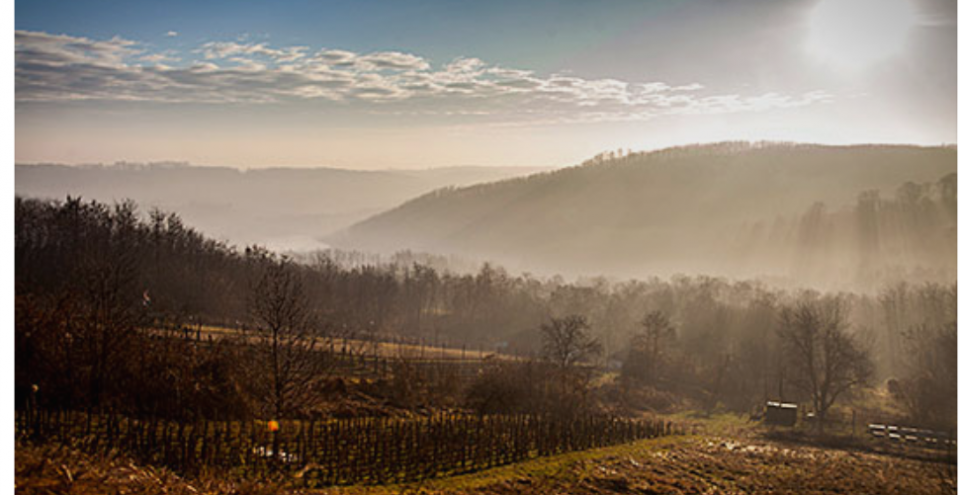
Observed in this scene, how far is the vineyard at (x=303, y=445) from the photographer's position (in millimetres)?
Result: 10406

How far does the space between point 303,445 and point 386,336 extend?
2951 centimetres

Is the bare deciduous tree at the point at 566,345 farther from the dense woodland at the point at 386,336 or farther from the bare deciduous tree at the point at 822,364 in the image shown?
the bare deciduous tree at the point at 822,364

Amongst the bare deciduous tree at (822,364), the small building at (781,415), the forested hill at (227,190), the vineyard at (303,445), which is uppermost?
the forested hill at (227,190)

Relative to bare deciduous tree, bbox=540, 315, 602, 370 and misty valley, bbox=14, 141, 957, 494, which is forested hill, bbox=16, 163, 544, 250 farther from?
bare deciduous tree, bbox=540, 315, 602, 370

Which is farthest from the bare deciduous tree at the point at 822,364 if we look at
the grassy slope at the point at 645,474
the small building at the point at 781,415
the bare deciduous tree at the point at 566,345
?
the bare deciduous tree at the point at 566,345

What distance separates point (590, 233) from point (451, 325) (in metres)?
78.5

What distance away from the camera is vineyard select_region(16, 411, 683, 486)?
10406 mm

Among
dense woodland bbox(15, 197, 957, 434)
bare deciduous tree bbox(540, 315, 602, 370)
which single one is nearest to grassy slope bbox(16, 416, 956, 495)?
dense woodland bbox(15, 197, 957, 434)

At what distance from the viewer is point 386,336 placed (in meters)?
42.6

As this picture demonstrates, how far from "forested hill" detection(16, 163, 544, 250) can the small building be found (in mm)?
15139

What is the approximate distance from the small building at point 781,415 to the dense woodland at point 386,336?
60.7 inches

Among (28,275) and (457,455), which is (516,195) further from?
(457,455)

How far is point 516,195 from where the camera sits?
135 metres

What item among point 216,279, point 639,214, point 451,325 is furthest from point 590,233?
point 216,279
